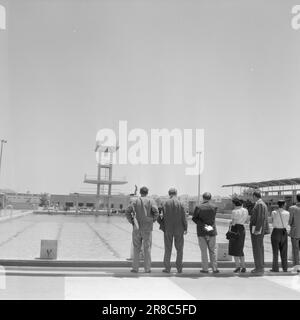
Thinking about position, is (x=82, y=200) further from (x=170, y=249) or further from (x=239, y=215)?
(x=239, y=215)

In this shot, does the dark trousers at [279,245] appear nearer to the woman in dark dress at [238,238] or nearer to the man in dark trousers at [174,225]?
the woman in dark dress at [238,238]

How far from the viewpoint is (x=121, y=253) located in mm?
13391

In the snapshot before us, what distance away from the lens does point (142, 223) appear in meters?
9.33

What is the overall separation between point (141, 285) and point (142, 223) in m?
1.79

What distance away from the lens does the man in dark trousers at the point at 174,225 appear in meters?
9.36

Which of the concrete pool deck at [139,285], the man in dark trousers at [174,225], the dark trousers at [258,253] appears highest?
the man in dark trousers at [174,225]

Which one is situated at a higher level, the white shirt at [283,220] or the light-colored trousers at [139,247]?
the white shirt at [283,220]

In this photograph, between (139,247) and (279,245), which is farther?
(279,245)

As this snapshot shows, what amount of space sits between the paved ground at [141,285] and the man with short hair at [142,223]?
0.44m

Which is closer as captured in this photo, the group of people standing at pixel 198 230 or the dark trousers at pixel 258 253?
the group of people standing at pixel 198 230

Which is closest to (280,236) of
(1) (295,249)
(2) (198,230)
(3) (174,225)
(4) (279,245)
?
(4) (279,245)

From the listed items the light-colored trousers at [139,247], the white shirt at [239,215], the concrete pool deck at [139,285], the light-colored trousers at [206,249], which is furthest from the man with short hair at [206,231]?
the light-colored trousers at [139,247]
